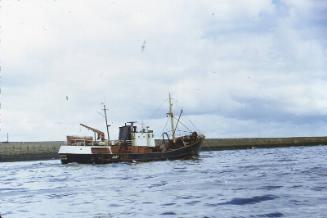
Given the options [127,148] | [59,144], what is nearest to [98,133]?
[127,148]

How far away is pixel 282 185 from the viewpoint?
97.2 ft

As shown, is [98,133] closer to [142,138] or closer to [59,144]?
[142,138]

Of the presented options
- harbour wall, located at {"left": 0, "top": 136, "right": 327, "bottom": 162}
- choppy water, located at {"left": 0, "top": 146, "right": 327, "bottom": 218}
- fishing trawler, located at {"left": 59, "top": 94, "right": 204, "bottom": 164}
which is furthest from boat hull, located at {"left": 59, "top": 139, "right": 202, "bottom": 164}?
harbour wall, located at {"left": 0, "top": 136, "right": 327, "bottom": 162}

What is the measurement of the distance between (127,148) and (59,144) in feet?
251

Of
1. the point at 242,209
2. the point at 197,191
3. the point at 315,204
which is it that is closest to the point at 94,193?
the point at 197,191

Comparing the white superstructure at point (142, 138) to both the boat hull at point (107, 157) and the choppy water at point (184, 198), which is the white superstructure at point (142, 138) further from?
the choppy water at point (184, 198)

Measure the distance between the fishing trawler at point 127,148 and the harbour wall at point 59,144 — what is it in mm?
38310

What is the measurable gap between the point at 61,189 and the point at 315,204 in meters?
18.8

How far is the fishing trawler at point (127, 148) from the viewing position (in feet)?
230

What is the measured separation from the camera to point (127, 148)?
2847 inches

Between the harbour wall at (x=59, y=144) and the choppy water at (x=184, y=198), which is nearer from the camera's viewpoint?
the choppy water at (x=184, y=198)

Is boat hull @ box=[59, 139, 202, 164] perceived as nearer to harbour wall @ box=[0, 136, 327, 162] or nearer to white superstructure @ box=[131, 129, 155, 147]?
white superstructure @ box=[131, 129, 155, 147]

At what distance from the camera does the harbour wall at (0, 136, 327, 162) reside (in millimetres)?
111250

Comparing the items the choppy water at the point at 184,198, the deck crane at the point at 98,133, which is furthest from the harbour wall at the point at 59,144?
the choppy water at the point at 184,198
